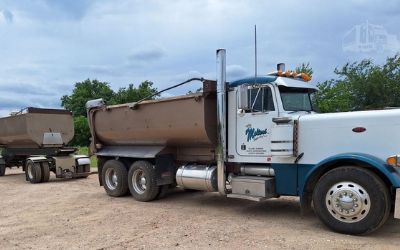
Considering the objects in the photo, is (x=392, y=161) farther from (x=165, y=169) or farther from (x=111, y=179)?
(x=111, y=179)

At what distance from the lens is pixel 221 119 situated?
8.83 m

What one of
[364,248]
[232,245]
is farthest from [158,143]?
[364,248]

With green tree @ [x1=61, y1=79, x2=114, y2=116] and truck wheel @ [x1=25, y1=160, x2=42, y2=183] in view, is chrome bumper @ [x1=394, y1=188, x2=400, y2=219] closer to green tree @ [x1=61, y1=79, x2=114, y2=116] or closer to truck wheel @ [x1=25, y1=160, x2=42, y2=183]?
truck wheel @ [x1=25, y1=160, x2=42, y2=183]

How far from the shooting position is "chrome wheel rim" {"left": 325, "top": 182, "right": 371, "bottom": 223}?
660cm

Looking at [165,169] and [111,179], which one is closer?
[165,169]

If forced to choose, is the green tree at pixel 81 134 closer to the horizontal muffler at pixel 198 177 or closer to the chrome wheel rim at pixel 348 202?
the horizontal muffler at pixel 198 177

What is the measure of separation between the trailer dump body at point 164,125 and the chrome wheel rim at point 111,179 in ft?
2.14

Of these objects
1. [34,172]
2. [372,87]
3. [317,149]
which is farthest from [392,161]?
[372,87]

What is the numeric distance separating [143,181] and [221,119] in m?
3.06

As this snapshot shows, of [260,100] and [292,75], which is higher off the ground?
[292,75]

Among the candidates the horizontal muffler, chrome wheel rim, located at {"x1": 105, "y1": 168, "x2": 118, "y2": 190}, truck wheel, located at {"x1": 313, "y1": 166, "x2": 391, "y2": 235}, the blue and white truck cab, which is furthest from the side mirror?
chrome wheel rim, located at {"x1": 105, "y1": 168, "x2": 118, "y2": 190}

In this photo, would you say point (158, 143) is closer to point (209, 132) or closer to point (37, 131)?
point (209, 132)

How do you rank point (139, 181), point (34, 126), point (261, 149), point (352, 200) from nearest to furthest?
1. point (352, 200)
2. point (261, 149)
3. point (139, 181)
4. point (34, 126)

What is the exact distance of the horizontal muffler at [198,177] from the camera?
9.09 metres
